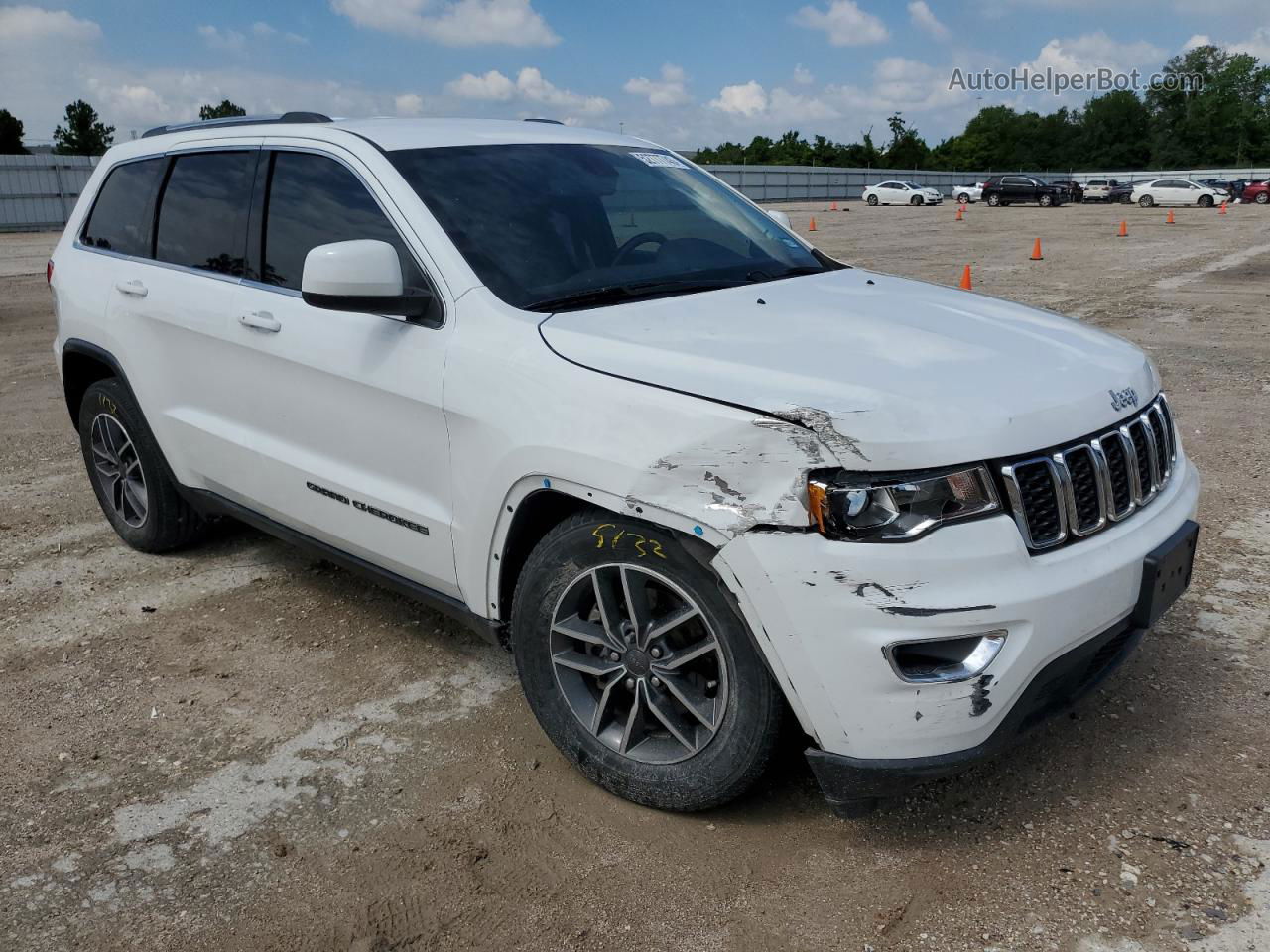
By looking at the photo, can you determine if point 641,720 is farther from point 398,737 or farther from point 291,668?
point 291,668

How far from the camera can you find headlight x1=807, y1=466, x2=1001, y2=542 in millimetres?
2479

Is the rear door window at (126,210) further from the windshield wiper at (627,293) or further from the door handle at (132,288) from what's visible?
the windshield wiper at (627,293)

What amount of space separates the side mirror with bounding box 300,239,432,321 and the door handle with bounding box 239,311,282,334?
2.01ft

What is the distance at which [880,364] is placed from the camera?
274 centimetres

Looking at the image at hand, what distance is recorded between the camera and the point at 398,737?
3559 millimetres

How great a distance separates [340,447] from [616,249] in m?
1.13

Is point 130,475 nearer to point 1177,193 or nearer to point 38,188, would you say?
point 38,188

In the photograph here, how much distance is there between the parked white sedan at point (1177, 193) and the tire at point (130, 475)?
53.1 m

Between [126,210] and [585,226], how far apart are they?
246 centimetres

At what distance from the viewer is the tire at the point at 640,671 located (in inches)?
107

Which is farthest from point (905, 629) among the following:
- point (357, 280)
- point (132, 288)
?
point (132, 288)

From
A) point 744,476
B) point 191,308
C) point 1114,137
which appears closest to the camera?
point 744,476

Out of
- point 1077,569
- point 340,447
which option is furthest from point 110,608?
point 1077,569

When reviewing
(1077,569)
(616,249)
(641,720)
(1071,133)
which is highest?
(1071,133)
